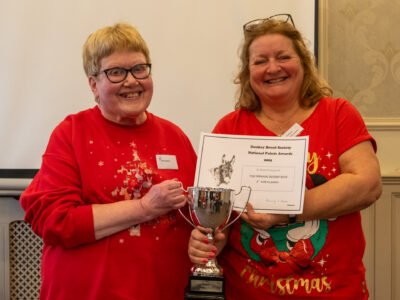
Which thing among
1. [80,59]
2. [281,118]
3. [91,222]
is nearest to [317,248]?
[281,118]

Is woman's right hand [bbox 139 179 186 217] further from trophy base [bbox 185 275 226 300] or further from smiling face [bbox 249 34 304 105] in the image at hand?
smiling face [bbox 249 34 304 105]

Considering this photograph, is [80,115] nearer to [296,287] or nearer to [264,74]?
[264,74]

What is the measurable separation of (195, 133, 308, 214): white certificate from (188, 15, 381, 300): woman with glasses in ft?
0.15

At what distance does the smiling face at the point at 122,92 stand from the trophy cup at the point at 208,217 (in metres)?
0.31

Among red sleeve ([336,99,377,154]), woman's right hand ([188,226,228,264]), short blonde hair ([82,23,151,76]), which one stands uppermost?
short blonde hair ([82,23,151,76])

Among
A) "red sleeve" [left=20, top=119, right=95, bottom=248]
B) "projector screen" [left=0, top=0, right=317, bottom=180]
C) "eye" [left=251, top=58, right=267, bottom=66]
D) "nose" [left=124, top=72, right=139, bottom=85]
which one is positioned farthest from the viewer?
"projector screen" [left=0, top=0, right=317, bottom=180]

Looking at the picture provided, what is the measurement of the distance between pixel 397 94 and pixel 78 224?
1945 mm

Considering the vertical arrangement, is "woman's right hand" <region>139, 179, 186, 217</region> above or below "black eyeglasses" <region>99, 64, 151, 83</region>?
below

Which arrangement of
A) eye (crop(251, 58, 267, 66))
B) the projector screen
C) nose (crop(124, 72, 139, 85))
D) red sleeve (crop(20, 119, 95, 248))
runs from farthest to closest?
the projector screen
eye (crop(251, 58, 267, 66))
nose (crop(124, 72, 139, 85))
red sleeve (crop(20, 119, 95, 248))

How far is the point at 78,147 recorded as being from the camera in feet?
5.01

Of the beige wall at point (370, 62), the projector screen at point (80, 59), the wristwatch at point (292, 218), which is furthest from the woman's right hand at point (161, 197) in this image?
the beige wall at point (370, 62)

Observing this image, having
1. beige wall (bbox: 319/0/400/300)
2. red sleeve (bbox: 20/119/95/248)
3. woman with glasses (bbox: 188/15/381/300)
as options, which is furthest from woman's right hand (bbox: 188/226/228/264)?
beige wall (bbox: 319/0/400/300)

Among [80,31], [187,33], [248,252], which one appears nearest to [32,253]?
[80,31]

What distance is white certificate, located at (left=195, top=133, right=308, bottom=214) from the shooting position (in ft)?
5.01
